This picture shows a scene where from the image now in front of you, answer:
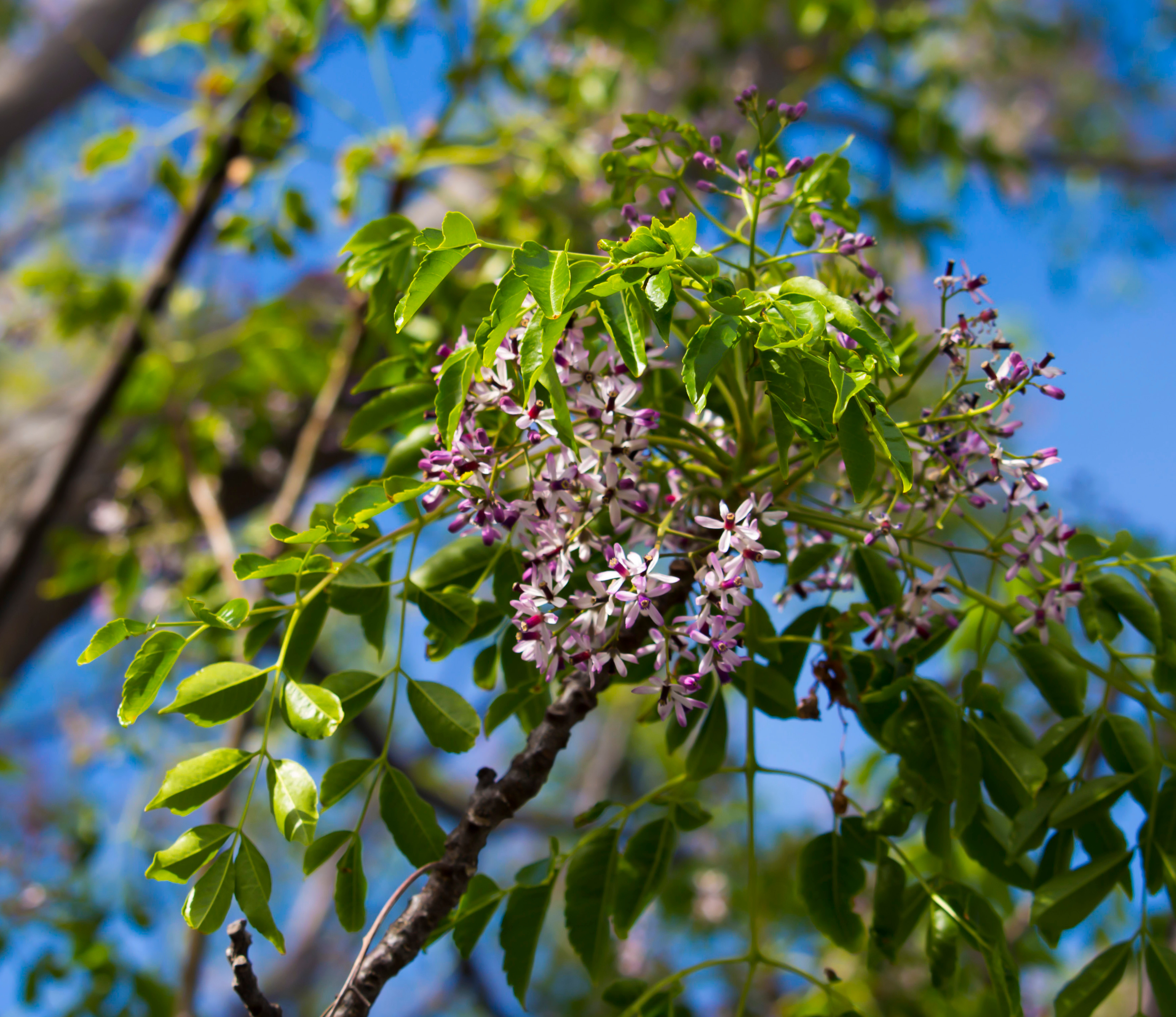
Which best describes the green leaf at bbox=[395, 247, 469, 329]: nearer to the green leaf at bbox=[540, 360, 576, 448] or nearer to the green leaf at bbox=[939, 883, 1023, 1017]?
the green leaf at bbox=[540, 360, 576, 448]

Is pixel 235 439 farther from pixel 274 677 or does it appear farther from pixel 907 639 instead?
pixel 907 639

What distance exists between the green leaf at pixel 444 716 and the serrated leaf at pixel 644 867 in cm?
28

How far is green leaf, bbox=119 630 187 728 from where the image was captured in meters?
0.78

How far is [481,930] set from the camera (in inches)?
39.0

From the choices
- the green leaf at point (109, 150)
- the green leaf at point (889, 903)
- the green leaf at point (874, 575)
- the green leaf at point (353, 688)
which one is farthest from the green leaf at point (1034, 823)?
the green leaf at point (109, 150)

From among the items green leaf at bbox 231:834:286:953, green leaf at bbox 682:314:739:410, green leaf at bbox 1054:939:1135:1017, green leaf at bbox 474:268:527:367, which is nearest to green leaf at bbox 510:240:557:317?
green leaf at bbox 474:268:527:367

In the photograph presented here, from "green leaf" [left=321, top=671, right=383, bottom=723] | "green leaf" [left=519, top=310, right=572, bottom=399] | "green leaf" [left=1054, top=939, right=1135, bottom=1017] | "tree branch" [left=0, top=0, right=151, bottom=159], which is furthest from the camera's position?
"tree branch" [left=0, top=0, right=151, bottom=159]

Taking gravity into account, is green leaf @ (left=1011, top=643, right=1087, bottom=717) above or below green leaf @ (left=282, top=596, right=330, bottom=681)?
below

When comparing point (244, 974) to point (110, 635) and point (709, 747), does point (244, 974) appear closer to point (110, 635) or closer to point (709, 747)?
point (110, 635)

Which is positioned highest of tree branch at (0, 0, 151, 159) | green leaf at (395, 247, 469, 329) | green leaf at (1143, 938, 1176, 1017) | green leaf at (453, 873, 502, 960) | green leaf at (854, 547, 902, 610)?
tree branch at (0, 0, 151, 159)

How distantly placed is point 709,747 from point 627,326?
1.82 feet

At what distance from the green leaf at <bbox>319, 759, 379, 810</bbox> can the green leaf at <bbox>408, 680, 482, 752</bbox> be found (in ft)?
0.21

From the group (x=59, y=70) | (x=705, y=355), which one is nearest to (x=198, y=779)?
(x=705, y=355)

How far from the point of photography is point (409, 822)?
0.88 meters
